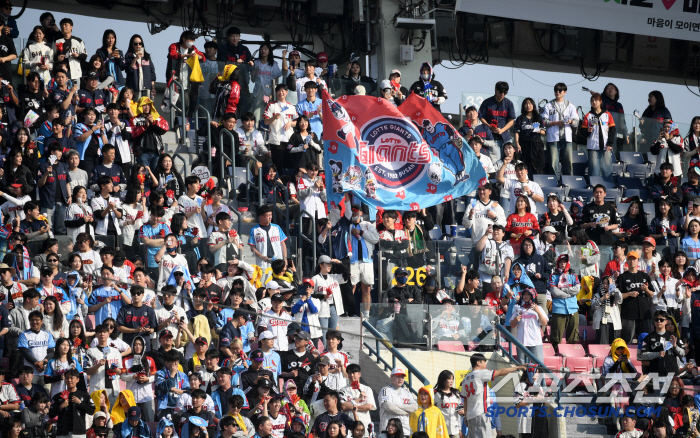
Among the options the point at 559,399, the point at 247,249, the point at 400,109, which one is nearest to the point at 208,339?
the point at 247,249

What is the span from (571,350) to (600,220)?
2.74 metres

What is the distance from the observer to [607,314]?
1427 cm

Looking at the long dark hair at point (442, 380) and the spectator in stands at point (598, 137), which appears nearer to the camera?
the long dark hair at point (442, 380)

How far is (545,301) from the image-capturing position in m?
14.1

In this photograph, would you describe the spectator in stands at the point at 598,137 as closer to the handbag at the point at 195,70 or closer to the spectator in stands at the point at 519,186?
the spectator in stands at the point at 519,186

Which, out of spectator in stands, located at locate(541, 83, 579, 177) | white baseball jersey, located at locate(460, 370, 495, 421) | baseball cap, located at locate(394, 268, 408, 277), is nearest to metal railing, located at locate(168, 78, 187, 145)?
baseball cap, located at locate(394, 268, 408, 277)

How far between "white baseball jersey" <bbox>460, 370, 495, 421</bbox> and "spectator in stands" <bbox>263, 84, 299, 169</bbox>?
6542 millimetres

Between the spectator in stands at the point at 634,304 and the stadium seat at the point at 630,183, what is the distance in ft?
14.5

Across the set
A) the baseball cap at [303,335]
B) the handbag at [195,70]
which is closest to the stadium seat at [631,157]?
the handbag at [195,70]

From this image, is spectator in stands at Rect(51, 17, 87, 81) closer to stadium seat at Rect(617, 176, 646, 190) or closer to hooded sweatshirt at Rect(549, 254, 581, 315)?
hooded sweatshirt at Rect(549, 254, 581, 315)

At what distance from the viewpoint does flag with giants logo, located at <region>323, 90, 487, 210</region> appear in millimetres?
14906

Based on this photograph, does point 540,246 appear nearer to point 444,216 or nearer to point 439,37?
point 444,216

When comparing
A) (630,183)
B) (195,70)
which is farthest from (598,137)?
(195,70)

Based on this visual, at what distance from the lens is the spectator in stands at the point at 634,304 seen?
14.3 metres
